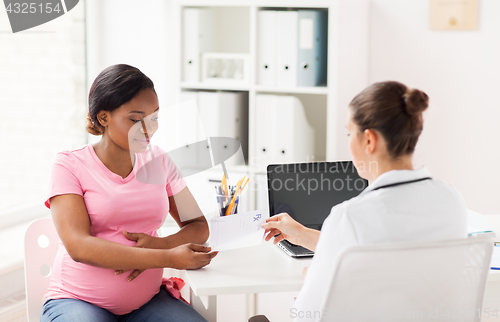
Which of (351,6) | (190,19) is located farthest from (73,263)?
(351,6)

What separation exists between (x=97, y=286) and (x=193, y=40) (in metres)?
1.33

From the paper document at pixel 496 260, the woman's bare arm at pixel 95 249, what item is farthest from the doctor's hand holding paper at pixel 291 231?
the paper document at pixel 496 260

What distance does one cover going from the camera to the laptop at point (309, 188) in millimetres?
1794

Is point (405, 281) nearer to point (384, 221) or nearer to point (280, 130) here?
point (384, 221)

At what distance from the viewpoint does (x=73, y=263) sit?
56.2 inches

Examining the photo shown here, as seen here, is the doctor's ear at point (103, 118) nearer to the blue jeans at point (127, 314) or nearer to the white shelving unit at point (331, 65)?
the blue jeans at point (127, 314)

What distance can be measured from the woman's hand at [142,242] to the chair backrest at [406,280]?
64 cm

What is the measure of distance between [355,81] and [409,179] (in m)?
1.30

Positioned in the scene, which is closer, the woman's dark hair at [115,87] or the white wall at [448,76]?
the woman's dark hair at [115,87]

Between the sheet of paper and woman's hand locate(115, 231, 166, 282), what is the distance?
0.17 m

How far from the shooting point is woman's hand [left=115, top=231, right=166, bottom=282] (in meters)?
1.42

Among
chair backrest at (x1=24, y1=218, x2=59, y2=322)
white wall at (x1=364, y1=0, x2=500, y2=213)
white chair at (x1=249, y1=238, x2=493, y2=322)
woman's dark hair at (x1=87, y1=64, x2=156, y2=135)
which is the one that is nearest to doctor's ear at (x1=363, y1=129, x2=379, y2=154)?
white chair at (x1=249, y1=238, x2=493, y2=322)

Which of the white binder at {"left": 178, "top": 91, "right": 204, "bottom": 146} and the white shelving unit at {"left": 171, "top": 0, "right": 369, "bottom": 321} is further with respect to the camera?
the white shelving unit at {"left": 171, "top": 0, "right": 369, "bottom": 321}

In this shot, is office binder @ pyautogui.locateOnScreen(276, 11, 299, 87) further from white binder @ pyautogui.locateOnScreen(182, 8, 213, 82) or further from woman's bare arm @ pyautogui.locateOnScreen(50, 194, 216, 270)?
woman's bare arm @ pyautogui.locateOnScreen(50, 194, 216, 270)
